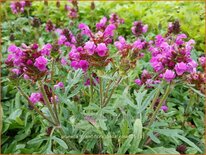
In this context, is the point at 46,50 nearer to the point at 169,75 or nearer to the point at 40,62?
the point at 40,62

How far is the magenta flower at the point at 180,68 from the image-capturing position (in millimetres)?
1569

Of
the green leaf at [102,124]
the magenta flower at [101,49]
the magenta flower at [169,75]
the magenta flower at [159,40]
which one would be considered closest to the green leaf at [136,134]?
the green leaf at [102,124]

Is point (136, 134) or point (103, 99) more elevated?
point (103, 99)

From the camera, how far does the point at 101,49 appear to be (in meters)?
1.58

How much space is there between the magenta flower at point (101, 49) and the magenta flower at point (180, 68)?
1.15 feet

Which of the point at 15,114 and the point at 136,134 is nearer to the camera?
→ the point at 136,134

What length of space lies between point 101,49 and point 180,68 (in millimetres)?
384

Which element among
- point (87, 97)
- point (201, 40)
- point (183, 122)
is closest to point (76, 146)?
point (87, 97)

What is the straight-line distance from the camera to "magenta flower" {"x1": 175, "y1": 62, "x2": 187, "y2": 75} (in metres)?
1.57

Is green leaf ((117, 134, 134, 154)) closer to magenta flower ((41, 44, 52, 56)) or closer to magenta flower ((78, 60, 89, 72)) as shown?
magenta flower ((78, 60, 89, 72))

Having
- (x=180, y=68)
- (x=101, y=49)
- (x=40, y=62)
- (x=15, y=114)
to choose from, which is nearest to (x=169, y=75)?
(x=180, y=68)

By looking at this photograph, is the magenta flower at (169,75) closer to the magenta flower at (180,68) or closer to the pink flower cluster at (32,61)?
the magenta flower at (180,68)

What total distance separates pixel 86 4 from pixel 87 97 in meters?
2.89

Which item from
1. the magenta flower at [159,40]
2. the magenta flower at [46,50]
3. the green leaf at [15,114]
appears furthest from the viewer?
the green leaf at [15,114]
